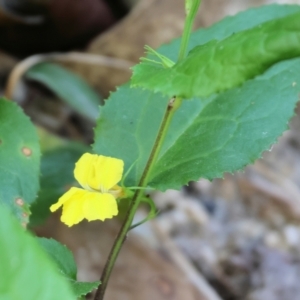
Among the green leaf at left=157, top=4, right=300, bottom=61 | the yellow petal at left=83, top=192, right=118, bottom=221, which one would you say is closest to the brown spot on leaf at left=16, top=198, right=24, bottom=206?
the yellow petal at left=83, top=192, right=118, bottom=221

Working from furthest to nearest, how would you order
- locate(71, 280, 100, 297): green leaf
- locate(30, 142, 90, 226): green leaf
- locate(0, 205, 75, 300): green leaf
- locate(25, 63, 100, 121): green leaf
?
locate(25, 63, 100, 121): green leaf < locate(30, 142, 90, 226): green leaf < locate(71, 280, 100, 297): green leaf < locate(0, 205, 75, 300): green leaf

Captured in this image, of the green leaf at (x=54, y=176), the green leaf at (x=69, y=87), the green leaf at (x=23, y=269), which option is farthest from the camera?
the green leaf at (x=69, y=87)

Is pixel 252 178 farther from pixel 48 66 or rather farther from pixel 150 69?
pixel 150 69

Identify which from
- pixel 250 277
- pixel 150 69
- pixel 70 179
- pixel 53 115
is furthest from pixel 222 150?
pixel 53 115

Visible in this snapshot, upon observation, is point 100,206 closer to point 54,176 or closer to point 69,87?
point 54,176

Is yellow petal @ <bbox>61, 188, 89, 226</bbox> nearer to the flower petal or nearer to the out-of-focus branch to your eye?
the flower petal

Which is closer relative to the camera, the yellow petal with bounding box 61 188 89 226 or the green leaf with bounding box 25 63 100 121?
the yellow petal with bounding box 61 188 89 226

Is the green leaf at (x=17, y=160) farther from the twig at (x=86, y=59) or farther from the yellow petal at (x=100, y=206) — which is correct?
the twig at (x=86, y=59)

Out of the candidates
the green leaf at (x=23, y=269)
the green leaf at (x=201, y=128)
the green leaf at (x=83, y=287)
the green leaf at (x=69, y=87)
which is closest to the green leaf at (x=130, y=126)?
the green leaf at (x=201, y=128)
